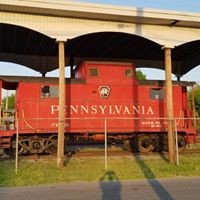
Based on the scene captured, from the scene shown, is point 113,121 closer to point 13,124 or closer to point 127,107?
point 127,107

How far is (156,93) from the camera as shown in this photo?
2098 cm

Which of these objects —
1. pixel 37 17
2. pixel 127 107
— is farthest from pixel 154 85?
pixel 37 17

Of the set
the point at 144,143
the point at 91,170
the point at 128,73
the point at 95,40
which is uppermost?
the point at 95,40

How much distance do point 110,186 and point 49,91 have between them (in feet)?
29.5

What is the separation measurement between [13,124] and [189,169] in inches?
344

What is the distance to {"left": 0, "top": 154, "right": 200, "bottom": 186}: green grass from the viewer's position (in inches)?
495

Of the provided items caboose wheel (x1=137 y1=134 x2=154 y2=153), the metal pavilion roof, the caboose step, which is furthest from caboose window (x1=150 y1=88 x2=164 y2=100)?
the caboose step

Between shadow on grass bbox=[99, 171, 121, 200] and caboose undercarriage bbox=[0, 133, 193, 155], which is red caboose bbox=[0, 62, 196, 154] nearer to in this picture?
caboose undercarriage bbox=[0, 133, 193, 155]

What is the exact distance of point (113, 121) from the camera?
65.2 ft

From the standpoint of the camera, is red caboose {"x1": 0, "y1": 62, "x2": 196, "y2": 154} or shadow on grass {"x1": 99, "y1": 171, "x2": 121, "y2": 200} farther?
red caboose {"x1": 0, "y1": 62, "x2": 196, "y2": 154}

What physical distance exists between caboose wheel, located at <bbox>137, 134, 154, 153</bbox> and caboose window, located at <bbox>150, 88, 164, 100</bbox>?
2139 mm

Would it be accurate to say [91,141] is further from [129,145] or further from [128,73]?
[128,73]

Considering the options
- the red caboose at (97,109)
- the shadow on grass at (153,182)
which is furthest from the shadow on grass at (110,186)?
the red caboose at (97,109)

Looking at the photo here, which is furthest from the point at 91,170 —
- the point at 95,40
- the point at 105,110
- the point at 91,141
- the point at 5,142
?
the point at 95,40
